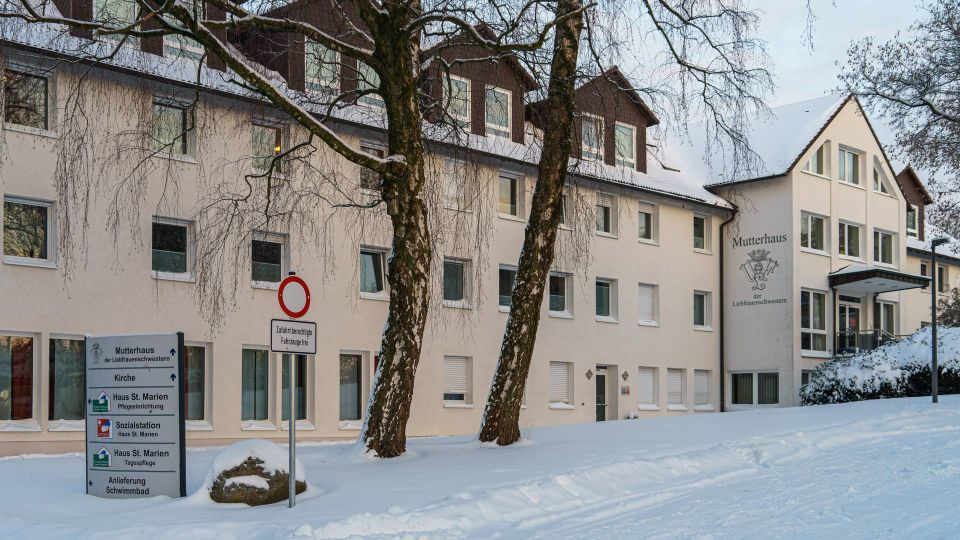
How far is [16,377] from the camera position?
20109 millimetres

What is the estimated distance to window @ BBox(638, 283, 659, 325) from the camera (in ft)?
112

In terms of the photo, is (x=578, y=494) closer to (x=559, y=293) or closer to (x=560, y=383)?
(x=560, y=383)

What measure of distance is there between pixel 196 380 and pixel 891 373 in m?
18.1

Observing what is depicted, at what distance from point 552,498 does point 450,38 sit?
6731mm

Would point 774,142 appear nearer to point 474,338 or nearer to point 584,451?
point 474,338

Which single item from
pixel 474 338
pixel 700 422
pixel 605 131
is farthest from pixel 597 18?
pixel 474 338

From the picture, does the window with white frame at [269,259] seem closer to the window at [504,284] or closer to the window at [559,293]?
the window at [504,284]

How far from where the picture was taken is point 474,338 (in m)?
28.2

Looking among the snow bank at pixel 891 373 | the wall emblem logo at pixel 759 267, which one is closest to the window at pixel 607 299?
the snow bank at pixel 891 373

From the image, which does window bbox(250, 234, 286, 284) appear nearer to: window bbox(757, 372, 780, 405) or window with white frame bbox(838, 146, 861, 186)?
window bbox(757, 372, 780, 405)

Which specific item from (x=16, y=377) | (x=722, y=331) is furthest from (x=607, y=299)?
(x=16, y=377)

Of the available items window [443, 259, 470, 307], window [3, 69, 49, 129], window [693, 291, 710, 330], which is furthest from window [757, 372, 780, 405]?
window [3, 69, 49, 129]

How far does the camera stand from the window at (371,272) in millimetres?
26250

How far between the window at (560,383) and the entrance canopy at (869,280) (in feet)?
38.7
